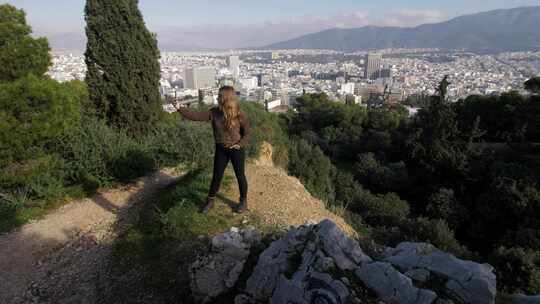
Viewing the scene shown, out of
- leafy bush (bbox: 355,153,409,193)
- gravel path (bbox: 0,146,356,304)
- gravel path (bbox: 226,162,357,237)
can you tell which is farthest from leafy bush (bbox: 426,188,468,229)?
gravel path (bbox: 0,146,356,304)

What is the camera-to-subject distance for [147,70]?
1065 cm

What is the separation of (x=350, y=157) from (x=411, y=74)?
3440 inches

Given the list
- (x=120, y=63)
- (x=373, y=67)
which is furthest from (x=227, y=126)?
(x=373, y=67)

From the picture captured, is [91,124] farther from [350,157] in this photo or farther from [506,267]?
[350,157]

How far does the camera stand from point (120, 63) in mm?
10117

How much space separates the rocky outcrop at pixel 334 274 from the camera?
2.75 meters

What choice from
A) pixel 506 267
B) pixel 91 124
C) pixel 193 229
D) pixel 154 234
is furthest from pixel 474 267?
pixel 91 124

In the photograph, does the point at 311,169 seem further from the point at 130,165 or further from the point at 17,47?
the point at 17,47

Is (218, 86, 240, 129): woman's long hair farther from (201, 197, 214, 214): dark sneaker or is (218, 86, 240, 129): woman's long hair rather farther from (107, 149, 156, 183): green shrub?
(107, 149, 156, 183): green shrub

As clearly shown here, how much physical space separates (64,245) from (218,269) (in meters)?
3.74

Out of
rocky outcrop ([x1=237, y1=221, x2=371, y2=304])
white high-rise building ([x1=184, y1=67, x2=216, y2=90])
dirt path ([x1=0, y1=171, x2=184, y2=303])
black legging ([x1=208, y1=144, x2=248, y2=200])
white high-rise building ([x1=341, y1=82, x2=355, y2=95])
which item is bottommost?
white high-rise building ([x1=341, y1=82, x2=355, y2=95])

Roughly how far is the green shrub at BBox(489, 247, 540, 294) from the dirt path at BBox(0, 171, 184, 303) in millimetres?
6680

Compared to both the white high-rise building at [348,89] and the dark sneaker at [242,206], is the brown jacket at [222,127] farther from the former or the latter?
the white high-rise building at [348,89]

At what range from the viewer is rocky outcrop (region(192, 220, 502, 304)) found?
275 cm
